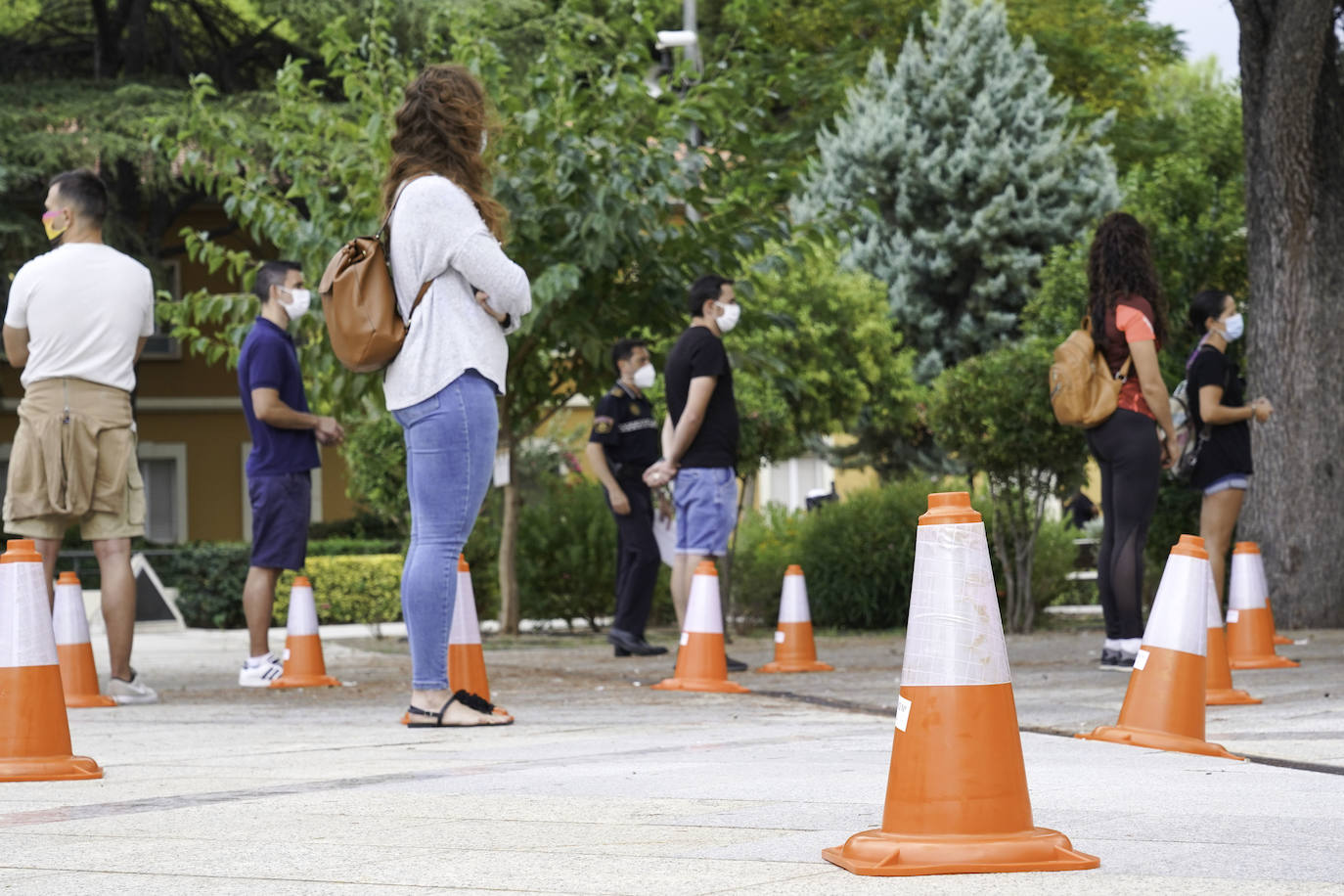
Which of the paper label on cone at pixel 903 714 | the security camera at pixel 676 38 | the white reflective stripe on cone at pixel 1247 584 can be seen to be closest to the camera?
the paper label on cone at pixel 903 714

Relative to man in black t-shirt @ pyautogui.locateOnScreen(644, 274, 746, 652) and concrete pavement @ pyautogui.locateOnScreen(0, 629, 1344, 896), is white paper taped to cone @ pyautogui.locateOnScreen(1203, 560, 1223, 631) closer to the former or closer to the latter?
concrete pavement @ pyautogui.locateOnScreen(0, 629, 1344, 896)

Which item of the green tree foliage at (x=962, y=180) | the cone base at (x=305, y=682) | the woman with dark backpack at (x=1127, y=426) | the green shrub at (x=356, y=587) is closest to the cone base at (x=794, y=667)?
the woman with dark backpack at (x=1127, y=426)

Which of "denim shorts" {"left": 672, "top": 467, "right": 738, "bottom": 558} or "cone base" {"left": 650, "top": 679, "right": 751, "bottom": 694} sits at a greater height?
"denim shorts" {"left": 672, "top": 467, "right": 738, "bottom": 558}

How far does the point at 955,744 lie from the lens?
3.13 metres

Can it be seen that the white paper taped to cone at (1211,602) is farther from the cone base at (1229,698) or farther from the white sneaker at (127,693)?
the white sneaker at (127,693)

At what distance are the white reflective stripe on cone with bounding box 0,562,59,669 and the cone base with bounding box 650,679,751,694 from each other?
3.39 m

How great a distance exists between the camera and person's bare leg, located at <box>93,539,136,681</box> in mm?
7395

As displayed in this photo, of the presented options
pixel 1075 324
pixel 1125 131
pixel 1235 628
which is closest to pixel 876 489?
pixel 1075 324

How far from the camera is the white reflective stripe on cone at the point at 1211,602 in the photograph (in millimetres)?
4984

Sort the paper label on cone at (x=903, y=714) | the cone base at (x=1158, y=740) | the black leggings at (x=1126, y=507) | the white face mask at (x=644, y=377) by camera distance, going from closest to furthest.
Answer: the paper label on cone at (x=903, y=714)
the cone base at (x=1158, y=740)
the black leggings at (x=1126, y=507)
the white face mask at (x=644, y=377)

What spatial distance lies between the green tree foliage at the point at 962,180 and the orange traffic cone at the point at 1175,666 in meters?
20.4

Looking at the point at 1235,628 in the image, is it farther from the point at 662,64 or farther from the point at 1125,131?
the point at 1125,131

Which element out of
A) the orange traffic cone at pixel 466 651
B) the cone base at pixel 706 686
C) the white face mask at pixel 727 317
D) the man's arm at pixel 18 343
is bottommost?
the cone base at pixel 706 686

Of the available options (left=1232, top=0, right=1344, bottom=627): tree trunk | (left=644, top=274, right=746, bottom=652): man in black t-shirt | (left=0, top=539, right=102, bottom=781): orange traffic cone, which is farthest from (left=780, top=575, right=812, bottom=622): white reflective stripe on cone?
(left=0, top=539, right=102, bottom=781): orange traffic cone
